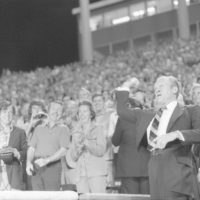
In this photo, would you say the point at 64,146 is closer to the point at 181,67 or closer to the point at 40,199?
the point at 40,199

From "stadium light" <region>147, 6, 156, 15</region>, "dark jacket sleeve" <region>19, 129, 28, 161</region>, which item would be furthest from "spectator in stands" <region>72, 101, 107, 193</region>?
"stadium light" <region>147, 6, 156, 15</region>

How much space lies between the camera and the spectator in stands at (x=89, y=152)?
6.14 metres

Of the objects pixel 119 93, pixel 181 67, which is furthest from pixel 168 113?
pixel 181 67

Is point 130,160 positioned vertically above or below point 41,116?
below

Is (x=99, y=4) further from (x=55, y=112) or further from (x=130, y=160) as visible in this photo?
(x=130, y=160)

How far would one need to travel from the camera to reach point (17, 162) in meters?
6.27

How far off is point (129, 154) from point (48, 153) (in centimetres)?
100

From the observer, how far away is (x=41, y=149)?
6.42 m

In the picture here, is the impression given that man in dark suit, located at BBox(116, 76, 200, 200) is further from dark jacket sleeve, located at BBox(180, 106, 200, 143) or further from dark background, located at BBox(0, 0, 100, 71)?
dark background, located at BBox(0, 0, 100, 71)

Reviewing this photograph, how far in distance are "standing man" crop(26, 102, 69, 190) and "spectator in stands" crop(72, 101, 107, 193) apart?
0.78 ft

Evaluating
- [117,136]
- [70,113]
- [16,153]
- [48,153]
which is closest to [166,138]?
[117,136]

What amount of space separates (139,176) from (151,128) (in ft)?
6.71

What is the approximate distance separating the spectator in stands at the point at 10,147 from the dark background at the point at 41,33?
26156mm

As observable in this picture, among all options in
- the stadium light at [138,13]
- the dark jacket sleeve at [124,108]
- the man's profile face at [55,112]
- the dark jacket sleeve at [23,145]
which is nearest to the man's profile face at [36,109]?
the man's profile face at [55,112]
